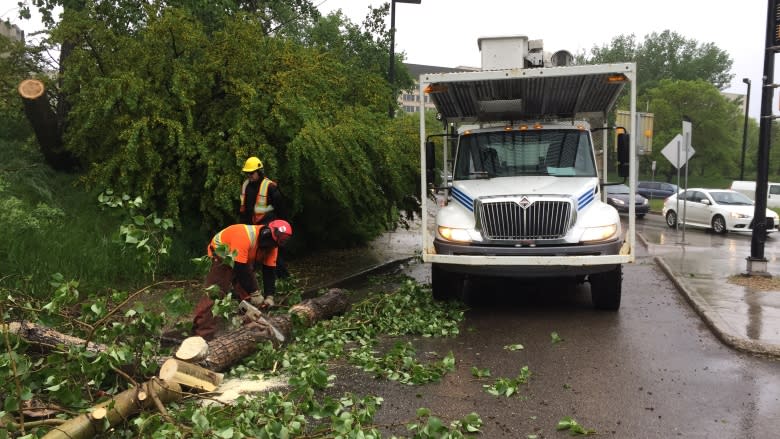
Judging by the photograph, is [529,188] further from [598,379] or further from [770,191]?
[770,191]

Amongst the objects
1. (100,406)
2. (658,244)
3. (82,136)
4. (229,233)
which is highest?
(82,136)

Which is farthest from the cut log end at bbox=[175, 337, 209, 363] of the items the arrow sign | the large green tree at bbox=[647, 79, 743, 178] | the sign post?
the large green tree at bbox=[647, 79, 743, 178]

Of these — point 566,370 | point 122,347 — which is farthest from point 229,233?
point 566,370

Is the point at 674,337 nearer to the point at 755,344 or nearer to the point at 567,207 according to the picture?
the point at 755,344

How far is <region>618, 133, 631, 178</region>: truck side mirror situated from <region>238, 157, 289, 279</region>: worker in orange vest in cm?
431

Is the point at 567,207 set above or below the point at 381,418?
above

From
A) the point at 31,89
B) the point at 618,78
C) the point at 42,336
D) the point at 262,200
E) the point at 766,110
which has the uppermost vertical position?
the point at 31,89

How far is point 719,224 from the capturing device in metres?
20.6

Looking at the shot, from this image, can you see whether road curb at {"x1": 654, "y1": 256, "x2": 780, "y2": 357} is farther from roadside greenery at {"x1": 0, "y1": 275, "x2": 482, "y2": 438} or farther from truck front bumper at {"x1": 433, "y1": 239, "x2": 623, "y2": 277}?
roadside greenery at {"x1": 0, "y1": 275, "x2": 482, "y2": 438}

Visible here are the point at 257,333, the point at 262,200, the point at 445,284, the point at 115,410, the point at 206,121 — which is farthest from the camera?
the point at 206,121

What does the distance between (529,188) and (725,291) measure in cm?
391

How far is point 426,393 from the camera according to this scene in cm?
505

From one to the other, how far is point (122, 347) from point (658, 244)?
585 inches

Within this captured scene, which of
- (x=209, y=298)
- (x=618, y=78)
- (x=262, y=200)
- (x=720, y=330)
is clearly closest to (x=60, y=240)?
(x=262, y=200)
